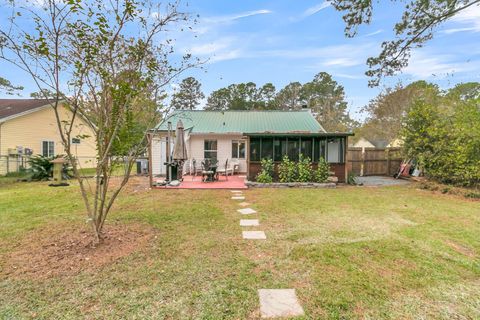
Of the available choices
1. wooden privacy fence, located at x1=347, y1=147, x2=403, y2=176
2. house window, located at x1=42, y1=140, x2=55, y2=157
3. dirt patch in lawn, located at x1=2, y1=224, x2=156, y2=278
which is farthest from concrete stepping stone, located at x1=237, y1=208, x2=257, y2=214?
house window, located at x1=42, y1=140, x2=55, y2=157

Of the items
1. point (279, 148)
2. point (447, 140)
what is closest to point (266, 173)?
point (279, 148)

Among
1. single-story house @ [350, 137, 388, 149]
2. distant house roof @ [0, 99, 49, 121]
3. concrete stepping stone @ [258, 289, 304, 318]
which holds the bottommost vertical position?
concrete stepping stone @ [258, 289, 304, 318]

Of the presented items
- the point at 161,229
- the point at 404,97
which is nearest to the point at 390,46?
the point at 161,229

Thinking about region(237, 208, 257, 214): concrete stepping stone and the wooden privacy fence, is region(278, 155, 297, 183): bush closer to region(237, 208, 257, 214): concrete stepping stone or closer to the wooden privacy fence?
region(237, 208, 257, 214): concrete stepping stone

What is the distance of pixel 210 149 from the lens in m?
13.2

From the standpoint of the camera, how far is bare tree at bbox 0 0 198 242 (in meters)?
2.88

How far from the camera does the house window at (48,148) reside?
14314 millimetres

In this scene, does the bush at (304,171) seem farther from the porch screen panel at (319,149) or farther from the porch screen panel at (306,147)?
the porch screen panel at (319,149)

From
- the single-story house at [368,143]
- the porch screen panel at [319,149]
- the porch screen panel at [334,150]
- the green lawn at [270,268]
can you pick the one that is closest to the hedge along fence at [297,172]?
the porch screen panel at [319,149]

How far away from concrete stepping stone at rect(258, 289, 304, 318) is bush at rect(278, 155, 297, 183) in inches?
282

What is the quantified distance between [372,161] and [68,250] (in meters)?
14.0

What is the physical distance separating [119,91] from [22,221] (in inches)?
145

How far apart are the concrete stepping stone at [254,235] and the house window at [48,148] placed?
15743 mm

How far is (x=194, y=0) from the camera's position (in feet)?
11.8
